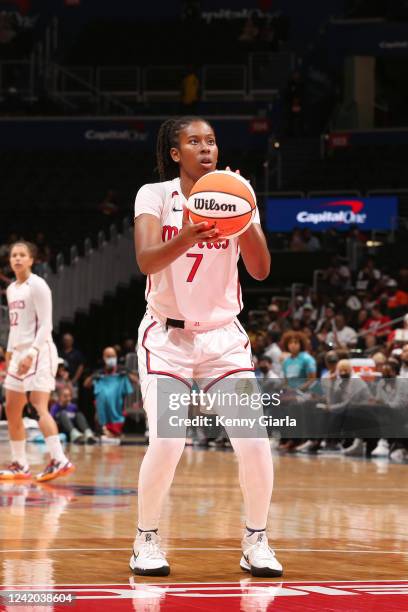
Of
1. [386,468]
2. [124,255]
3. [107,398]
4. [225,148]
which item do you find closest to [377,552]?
[386,468]

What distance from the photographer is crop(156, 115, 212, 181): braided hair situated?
6.06 meters

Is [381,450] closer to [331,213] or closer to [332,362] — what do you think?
[332,362]

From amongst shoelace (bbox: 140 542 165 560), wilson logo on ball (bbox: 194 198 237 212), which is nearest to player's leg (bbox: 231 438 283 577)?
shoelace (bbox: 140 542 165 560)

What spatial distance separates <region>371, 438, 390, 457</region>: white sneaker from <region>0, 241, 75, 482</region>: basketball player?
5.54 metres

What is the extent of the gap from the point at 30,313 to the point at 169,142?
577 centimetres

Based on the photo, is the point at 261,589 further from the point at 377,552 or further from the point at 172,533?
the point at 172,533

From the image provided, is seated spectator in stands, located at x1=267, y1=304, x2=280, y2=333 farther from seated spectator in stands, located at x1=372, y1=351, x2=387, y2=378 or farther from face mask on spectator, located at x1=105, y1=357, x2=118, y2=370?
seated spectator in stands, located at x1=372, y1=351, x2=387, y2=378

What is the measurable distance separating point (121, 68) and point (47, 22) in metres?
3.57

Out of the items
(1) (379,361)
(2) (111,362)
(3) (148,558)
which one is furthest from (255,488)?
(2) (111,362)

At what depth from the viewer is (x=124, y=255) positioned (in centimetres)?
2588

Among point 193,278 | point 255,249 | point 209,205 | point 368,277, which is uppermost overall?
Result: point 368,277

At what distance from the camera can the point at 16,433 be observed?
1183cm

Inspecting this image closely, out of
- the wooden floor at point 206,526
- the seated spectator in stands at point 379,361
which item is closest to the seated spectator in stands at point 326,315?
the seated spectator in stands at point 379,361

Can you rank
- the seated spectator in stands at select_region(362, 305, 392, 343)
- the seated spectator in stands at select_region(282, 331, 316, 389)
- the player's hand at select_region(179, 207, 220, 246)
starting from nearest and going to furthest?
the player's hand at select_region(179, 207, 220, 246) → the seated spectator in stands at select_region(282, 331, 316, 389) → the seated spectator in stands at select_region(362, 305, 392, 343)
